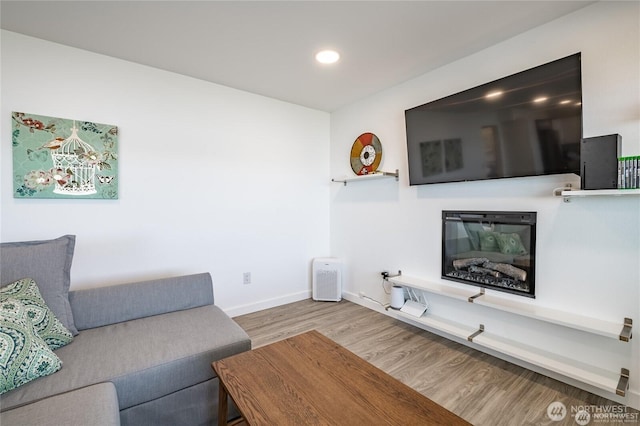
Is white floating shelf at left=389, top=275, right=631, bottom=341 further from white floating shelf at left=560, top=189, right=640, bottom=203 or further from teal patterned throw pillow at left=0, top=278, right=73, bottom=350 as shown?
teal patterned throw pillow at left=0, top=278, right=73, bottom=350

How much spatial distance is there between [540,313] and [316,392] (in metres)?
1.61

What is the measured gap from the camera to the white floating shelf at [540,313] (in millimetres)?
1589

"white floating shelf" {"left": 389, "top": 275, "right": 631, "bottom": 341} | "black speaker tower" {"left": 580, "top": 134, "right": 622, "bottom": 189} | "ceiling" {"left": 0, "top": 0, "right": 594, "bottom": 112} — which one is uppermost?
"ceiling" {"left": 0, "top": 0, "right": 594, "bottom": 112}

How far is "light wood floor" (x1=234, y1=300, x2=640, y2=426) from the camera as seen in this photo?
1635mm

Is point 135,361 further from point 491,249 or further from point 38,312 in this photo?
point 491,249

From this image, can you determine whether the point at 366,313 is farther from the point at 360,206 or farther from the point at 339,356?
the point at 339,356

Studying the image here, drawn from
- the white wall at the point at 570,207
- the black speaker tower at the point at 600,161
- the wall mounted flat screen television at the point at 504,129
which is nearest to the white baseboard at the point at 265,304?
the white wall at the point at 570,207

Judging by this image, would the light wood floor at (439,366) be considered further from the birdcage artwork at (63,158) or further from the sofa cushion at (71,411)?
the birdcage artwork at (63,158)

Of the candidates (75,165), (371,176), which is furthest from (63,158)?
(371,176)

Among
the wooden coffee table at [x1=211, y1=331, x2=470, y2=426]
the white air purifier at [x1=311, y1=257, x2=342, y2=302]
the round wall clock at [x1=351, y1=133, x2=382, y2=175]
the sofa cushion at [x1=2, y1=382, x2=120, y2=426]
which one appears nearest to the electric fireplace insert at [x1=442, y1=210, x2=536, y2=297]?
the round wall clock at [x1=351, y1=133, x2=382, y2=175]

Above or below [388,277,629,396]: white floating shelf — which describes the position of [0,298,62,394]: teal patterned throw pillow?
above

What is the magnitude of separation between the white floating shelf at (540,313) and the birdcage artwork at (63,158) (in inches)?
107

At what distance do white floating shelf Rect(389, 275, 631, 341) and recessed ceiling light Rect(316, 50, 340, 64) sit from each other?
2.03 m

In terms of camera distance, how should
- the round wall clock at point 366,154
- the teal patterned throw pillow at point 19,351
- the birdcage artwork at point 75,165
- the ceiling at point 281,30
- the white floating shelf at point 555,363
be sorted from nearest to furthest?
the teal patterned throw pillow at point 19,351, the white floating shelf at point 555,363, the ceiling at point 281,30, the birdcage artwork at point 75,165, the round wall clock at point 366,154
